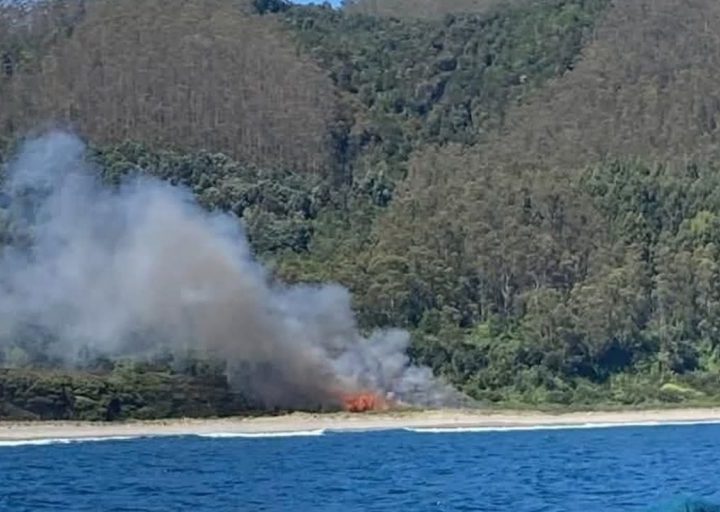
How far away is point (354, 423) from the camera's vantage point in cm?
8419

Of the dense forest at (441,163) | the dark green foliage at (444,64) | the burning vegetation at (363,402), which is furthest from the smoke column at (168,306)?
the dark green foliage at (444,64)

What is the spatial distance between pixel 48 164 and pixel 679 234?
43741 mm

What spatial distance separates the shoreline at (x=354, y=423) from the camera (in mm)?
78750

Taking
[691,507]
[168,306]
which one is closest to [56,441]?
[168,306]

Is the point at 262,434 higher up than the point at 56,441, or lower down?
higher up

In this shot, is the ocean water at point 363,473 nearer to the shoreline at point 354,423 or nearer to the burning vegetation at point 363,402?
the shoreline at point 354,423

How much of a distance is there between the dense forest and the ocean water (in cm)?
1512

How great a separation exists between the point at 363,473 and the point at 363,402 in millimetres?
34319

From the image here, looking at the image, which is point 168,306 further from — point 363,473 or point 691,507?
point 691,507

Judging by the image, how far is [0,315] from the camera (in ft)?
287

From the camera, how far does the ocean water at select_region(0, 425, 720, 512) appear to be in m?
44.6

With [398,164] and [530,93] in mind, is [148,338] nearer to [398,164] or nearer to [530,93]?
[398,164]

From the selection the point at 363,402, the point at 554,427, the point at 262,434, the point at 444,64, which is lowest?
the point at 262,434

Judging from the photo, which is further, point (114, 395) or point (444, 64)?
point (444, 64)
